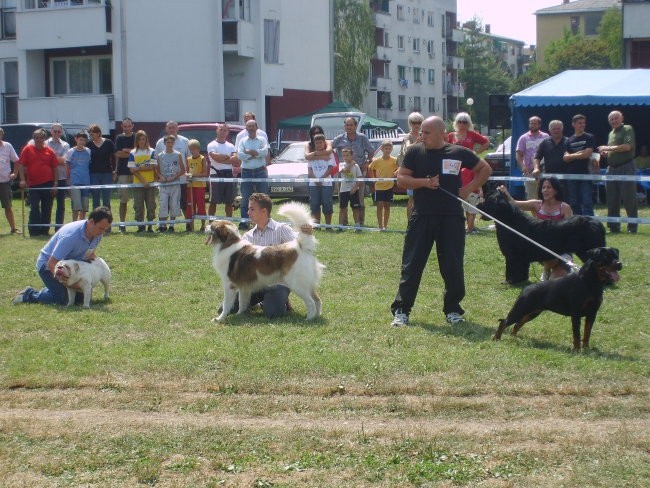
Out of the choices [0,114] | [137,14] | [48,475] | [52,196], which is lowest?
[48,475]

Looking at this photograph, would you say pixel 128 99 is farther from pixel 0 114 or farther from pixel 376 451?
pixel 376 451

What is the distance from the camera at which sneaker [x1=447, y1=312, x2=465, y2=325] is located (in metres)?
9.21

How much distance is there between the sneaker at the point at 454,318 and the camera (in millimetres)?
9211

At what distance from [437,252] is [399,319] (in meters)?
0.73

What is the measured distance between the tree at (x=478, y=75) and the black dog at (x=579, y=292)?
282ft

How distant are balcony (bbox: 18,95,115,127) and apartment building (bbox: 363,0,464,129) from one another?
121 feet

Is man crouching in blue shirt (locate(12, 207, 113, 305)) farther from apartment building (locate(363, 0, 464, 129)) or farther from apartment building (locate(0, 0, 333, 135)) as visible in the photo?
apartment building (locate(363, 0, 464, 129))

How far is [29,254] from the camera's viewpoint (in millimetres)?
14789

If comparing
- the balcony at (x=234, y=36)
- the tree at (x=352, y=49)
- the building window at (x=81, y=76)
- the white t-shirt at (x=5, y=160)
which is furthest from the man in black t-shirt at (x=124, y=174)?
the tree at (x=352, y=49)

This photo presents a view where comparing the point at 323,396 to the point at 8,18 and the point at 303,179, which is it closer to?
the point at 303,179

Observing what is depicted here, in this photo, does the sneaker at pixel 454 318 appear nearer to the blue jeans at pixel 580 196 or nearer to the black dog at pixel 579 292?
the black dog at pixel 579 292

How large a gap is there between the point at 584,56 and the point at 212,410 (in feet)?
257

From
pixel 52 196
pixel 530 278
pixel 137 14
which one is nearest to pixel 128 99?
pixel 137 14

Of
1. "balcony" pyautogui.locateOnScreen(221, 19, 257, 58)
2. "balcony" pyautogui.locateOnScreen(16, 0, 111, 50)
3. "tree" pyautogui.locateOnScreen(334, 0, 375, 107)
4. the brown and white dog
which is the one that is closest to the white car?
the brown and white dog
